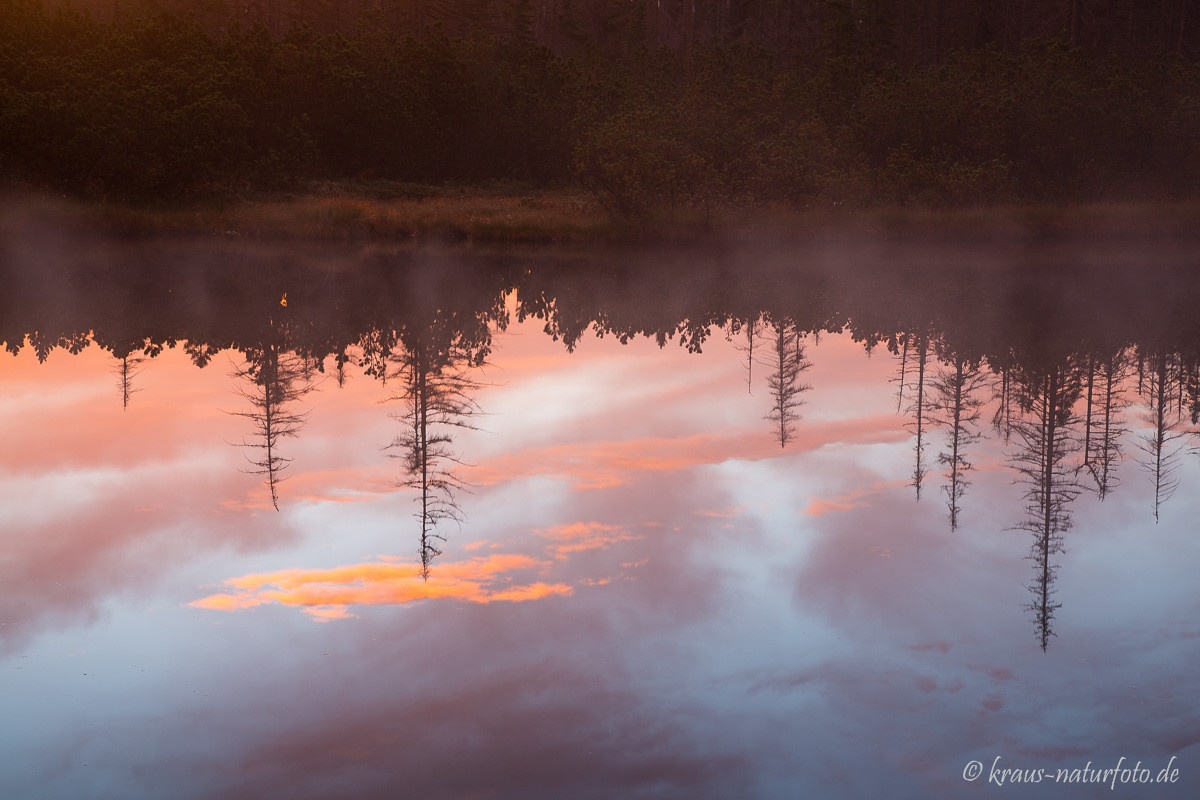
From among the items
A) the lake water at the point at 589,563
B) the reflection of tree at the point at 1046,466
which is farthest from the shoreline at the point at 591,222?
the reflection of tree at the point at 1046,466

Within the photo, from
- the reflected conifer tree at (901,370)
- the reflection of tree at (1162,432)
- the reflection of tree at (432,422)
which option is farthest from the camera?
the reflected conifer tree at (901,370)

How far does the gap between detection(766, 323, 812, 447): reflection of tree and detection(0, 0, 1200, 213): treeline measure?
1957cm

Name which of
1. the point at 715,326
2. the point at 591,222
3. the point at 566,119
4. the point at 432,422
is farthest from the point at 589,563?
the point at 566,119

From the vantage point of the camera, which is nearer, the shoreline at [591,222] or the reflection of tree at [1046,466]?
the reflection of tree at [1046,466]

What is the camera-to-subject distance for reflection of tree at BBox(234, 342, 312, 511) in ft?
41.1

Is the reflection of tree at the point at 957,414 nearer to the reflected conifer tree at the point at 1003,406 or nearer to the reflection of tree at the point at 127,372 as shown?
the reflected conifer tree at the point at 1003,406

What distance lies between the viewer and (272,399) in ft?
52.2

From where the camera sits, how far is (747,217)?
4094cm

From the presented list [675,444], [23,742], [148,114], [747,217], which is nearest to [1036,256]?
[747,217]

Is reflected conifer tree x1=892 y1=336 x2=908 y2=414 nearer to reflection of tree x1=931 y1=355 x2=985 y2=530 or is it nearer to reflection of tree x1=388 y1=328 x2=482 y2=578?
reflection of tree x1=931 y1=355 x2=985 y2=530

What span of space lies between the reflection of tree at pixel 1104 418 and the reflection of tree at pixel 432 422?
6.78 meters

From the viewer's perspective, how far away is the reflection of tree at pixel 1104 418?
41.0 ft

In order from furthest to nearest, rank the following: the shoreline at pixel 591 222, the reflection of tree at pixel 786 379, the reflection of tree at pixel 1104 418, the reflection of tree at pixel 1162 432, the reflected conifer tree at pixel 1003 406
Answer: the shoreline at pixel 591 222 → the reflection of tree at pixel 786 379 → the reflected conifer tree at pixel 1003 406 → the reflection of tree at pixel 1104 418 → the reflection of tree at pixel 1162 432

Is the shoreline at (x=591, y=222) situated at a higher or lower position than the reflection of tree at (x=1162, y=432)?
higher
